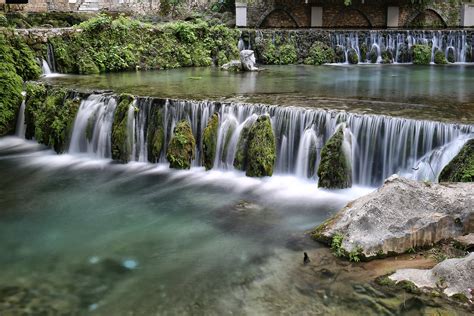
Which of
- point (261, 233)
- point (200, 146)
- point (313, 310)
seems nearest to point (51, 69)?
point (200, 146)

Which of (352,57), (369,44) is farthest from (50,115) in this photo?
(369,44)

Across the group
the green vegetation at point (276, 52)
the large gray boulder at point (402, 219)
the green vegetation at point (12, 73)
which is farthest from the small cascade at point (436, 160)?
the green vegetation at point (276, 52)

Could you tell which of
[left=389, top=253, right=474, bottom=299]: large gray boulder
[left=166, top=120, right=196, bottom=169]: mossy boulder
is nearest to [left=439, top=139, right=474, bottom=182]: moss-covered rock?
[left=389, top=253, right=474, bottom=299]: large gray boulder

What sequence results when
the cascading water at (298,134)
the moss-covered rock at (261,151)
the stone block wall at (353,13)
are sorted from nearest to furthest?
the cascading water at (298,134) → the moss-covered rock at (261,151) → the stone block wall at (353,13)

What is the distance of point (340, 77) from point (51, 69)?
981cm

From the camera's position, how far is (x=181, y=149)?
11.1 metres

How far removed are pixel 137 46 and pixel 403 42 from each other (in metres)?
11.4

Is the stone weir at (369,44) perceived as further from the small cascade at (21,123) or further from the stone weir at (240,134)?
the stone weir at (240,134)

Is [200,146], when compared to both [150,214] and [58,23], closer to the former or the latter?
[150,214]

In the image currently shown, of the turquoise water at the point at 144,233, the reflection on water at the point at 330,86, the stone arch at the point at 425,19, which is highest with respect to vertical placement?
the stone arch at the point at 425,19

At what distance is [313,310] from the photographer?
18.9ft

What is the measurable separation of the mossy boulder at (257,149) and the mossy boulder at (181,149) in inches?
43.7

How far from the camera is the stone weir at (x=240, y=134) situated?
948 centimetres

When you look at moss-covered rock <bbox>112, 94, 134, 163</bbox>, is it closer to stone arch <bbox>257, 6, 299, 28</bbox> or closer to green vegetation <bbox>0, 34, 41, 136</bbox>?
green vegetation <bbox>0, 34, 41, 136</bbox>
